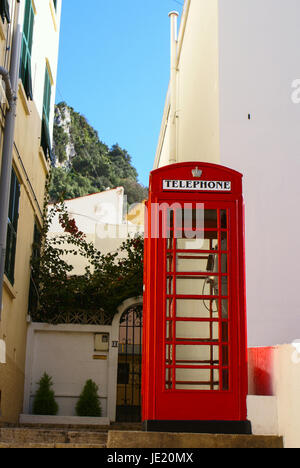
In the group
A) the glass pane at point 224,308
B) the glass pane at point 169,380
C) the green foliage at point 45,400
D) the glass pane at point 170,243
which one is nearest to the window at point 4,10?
the glass pane at point 170,243

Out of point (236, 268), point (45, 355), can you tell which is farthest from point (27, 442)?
point (45, 355)

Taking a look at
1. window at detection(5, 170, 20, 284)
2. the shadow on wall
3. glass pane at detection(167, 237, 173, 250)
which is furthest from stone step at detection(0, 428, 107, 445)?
window at detection(5, 170, 20, 284)

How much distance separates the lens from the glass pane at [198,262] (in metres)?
6.47

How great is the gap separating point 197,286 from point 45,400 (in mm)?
5493

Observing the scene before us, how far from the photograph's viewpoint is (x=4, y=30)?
8.44 meters

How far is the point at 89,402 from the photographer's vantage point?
1116 centimetres

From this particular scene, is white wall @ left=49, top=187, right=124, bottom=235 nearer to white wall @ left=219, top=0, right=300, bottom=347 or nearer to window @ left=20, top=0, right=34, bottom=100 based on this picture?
window @ left=20, top=0, right=34, bottom=100

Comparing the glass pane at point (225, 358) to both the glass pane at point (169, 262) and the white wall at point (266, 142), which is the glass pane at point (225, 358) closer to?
the glass pane at point (169, 262)

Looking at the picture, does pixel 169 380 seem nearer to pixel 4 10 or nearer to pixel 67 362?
pixel 4 10

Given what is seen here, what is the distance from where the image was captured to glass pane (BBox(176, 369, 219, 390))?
20.8ft

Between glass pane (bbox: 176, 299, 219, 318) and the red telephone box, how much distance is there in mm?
11

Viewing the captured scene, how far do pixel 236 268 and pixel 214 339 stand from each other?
734 mm
